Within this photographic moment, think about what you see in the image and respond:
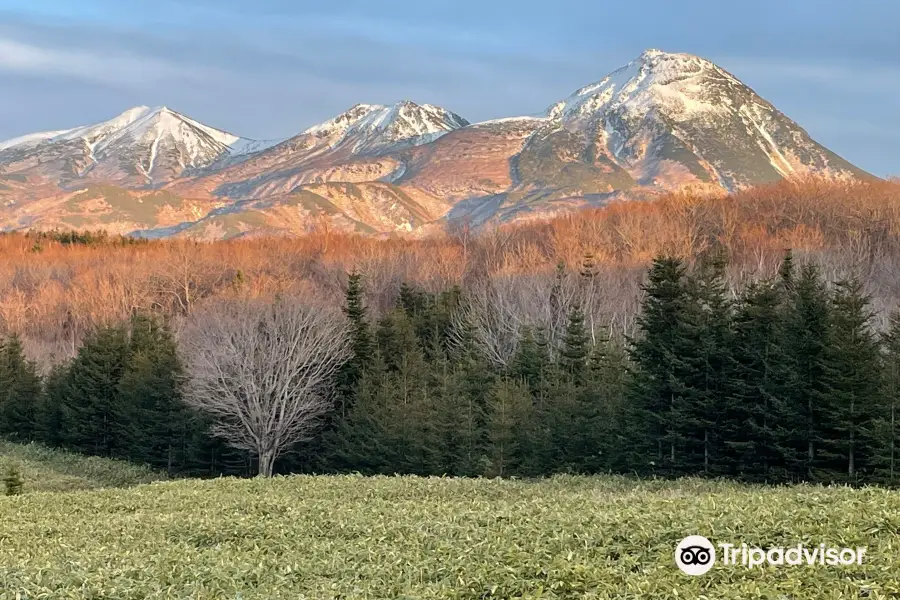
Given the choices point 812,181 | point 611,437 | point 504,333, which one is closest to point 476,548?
point 611,437

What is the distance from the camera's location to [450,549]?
9.70m

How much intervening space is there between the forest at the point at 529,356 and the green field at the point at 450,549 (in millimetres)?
13722

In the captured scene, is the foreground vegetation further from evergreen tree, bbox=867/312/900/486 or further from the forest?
evergreen tree, bbox=867/312/900/486

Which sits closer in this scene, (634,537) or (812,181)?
(634,537)

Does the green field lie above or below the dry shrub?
below

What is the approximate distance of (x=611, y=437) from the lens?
30453mm

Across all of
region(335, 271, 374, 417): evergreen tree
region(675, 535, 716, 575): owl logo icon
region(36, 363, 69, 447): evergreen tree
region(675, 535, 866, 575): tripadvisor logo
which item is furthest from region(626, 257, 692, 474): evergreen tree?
region(36, 363, 69, 447): evergreen tree

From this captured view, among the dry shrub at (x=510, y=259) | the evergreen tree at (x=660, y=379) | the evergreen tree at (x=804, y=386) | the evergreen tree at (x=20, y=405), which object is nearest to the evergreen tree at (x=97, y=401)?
the evergreen tree at (x=20, y=405)

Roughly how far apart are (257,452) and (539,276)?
1046 inches

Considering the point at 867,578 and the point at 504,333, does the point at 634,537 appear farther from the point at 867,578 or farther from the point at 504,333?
the point at 504,333

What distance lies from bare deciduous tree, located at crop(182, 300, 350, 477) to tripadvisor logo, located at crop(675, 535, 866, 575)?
32500mm

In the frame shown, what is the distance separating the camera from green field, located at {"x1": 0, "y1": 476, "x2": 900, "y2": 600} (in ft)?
25.0

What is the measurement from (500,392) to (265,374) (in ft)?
43.2

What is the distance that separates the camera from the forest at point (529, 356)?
25281 millimetres
